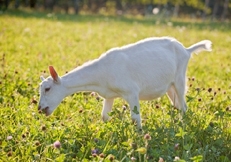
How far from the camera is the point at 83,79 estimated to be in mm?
4617

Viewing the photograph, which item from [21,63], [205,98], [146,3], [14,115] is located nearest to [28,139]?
[14,115]

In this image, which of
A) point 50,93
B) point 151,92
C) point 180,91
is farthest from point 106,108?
point 180,91

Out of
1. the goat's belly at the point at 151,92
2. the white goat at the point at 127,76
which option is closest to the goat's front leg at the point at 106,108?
the white goat at the point at 127,76

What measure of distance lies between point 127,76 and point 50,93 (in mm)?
877

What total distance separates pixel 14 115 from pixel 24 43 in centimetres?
632

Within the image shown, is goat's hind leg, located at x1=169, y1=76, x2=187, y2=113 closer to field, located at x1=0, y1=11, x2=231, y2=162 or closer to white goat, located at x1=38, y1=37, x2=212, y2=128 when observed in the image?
white goat, located at x1=38, y1=37, x2=212, y2=128

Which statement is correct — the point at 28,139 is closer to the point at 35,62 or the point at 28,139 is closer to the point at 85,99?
the point at 85,99

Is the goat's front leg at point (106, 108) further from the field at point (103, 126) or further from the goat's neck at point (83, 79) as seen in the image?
the goat's neck at point (83, 79)

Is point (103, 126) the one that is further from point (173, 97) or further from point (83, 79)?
point (173, 97)

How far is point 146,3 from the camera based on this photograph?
4072 cm

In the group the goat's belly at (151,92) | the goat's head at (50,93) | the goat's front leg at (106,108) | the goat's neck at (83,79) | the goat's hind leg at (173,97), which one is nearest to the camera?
the goat's head at (50,93)

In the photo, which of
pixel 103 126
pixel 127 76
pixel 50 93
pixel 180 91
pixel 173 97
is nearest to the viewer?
pixel 103 126

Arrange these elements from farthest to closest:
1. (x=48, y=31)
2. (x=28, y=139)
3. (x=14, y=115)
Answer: (x=48, y=31), (x=14, y=115), (x=28, y=139)

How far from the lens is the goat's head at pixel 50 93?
175 inches
